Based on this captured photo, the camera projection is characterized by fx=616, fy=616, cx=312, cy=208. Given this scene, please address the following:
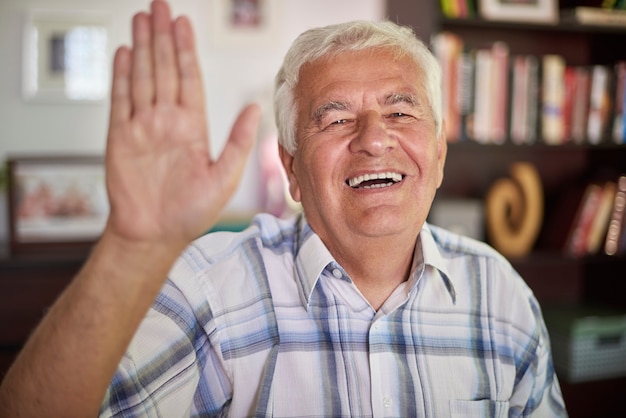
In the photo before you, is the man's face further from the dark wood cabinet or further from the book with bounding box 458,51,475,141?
the dark wood cabinet

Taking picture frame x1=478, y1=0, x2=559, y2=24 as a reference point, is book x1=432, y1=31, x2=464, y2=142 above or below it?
below

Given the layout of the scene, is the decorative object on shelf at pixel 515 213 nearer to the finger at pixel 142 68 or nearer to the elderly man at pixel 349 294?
the elderly man at pixel 349 294

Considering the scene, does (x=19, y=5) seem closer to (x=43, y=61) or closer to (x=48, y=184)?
(x=43, y=61)

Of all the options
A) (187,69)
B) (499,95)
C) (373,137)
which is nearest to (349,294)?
(373,137)

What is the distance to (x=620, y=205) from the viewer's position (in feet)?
Result: 8.66

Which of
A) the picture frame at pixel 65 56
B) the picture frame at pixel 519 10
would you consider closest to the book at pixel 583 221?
the picture frame at pixel 519 10

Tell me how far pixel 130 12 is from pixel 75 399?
206cm

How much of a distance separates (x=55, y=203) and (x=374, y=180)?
160 cm

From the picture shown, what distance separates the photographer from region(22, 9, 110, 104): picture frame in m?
2.43

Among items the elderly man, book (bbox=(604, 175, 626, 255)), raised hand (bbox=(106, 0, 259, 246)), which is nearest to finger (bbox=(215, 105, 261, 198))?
raised hand (bbox=(106, 0, 259, 246))

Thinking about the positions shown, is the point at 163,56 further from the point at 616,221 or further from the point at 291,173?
the point at 616,221

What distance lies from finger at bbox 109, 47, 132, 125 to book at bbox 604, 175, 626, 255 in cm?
242

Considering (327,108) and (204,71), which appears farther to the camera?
(204,71)

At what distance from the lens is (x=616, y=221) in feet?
8.71
